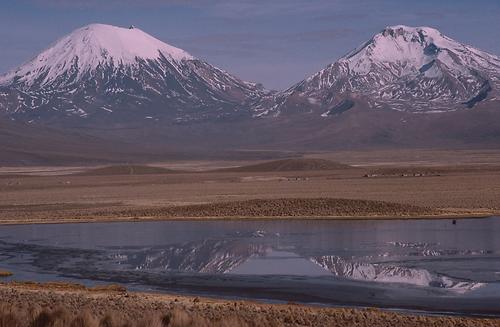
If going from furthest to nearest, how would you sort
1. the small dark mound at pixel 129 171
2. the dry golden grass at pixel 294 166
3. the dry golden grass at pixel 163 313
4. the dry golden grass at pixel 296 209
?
the small dark mound at pixel 129 171
the dry golden grass at pixel 294 166
the dry golden grass at pixel 296 209
the dry golden grass at pixel 163 313

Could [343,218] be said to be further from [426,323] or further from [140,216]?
[426,323]

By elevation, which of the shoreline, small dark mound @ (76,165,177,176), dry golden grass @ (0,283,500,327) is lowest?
dry golden grass @ (0,283,500,327)

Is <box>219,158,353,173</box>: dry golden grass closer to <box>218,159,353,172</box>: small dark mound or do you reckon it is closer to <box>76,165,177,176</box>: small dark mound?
<box>218,159,353,172</box>: small dark mound

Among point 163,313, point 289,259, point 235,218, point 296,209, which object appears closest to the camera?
point 163,313

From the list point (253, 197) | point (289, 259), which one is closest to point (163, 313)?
point (289, 259)

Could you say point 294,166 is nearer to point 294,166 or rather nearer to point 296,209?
point 294,166

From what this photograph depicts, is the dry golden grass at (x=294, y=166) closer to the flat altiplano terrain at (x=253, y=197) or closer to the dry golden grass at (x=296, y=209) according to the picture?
the flat altiplano terrain at (x=253, y=197)

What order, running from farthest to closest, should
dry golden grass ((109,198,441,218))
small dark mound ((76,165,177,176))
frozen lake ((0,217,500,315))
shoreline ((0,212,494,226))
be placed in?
1. small dark mound ((76,165,177,176))
2. dry golden grass ((109,198,441,218))
3. shoreline ((0,212,494,226))
4. frozen lake ((0,217,500,315))

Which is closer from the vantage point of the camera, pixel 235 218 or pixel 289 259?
Answer: pixel 289 259

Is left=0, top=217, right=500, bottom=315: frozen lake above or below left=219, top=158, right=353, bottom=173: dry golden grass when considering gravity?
below

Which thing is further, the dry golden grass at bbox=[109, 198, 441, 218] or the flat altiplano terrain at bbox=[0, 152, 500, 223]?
the flat altiplano terrain at bbox=[0, 152, 500, 223]

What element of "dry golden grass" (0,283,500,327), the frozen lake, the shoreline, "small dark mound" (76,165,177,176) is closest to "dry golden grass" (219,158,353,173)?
"small dark mound" (76,165,177,176)

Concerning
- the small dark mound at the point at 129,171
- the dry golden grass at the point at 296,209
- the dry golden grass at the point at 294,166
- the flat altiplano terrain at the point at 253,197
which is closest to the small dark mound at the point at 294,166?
Result: the dry golden grass at the point at 294,166

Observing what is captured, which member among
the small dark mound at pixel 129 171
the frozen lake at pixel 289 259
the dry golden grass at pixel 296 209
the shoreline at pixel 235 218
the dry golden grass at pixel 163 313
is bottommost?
the dry golden grass at pixel 163 313
